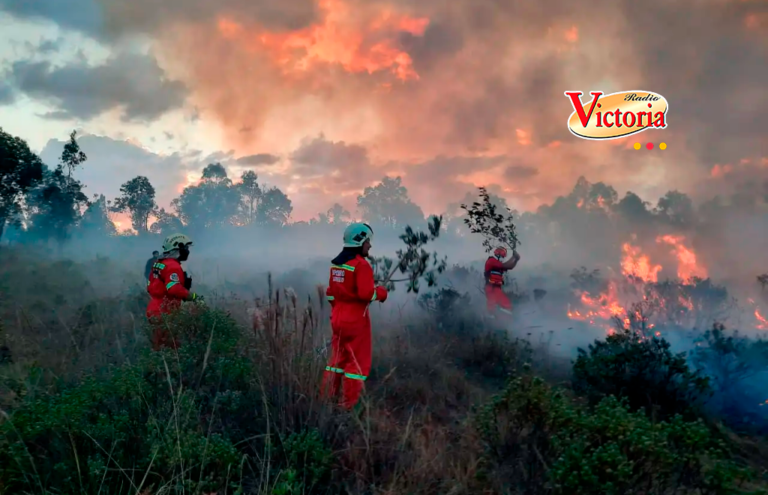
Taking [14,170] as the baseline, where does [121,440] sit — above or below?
below

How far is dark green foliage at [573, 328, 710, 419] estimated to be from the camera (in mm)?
5492

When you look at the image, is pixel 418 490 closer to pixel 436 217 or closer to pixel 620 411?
pixel 620 411

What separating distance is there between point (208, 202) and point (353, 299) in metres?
57.9

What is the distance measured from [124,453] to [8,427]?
0.66 meters

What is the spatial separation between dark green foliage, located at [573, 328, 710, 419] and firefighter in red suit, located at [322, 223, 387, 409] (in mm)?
2845

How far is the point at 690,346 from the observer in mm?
10414

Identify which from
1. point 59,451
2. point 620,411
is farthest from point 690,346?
point 59,451

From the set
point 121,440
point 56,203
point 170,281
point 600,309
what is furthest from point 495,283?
point 56,203

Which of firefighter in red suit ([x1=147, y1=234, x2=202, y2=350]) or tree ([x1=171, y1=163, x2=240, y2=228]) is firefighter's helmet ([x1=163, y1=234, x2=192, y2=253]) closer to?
firefighter in red suit ([x1=147, y1=234, x2=202, y2=350])

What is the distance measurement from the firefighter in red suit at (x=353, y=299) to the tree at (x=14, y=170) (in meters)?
21.5

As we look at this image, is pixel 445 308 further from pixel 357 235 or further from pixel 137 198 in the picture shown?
pixel 137 198

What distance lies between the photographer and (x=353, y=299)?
16.6 ft

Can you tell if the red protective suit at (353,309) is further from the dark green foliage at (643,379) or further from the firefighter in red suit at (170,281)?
the dark green foliage at (643,379)

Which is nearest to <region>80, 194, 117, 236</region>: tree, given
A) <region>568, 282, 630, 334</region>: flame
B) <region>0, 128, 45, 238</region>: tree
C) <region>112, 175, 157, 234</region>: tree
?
<region>112, 175, 157, 234</region>: tree
